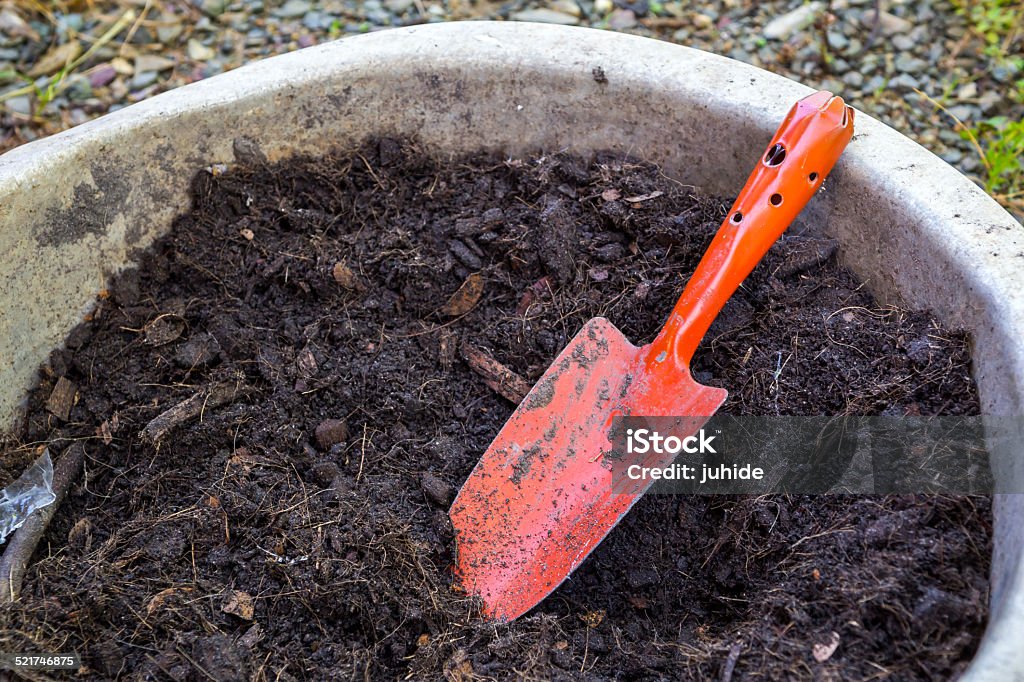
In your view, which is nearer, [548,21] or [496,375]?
[496,375]

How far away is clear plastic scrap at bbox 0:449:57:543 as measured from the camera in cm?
135

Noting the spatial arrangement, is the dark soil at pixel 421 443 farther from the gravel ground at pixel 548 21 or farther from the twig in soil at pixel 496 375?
the gravel ground at pixel 548 21

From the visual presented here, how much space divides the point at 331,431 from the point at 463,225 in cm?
46

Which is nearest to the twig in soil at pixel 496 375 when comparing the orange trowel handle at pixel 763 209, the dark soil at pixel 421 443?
the dark soil at pixel 421 443

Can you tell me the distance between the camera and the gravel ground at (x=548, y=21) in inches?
95.0

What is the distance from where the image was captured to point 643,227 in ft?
5.19

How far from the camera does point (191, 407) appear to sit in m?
1.46

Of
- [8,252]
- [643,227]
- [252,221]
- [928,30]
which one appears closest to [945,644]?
[643,227]

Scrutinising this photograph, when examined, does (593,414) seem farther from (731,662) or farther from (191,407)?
(191,407)

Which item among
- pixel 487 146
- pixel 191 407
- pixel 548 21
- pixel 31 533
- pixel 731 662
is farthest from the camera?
pixel 548 21

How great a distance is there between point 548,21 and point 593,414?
63.4 inches

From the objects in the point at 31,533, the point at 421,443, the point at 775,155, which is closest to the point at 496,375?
the point at 421,443

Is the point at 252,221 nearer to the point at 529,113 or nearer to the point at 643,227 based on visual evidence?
the point at 529,113

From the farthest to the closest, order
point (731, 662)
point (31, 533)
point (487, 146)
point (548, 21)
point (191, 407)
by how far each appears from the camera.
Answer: point (548, 21), point (487, 146), point (191, 407), point (31, 533), point (731, 662)
